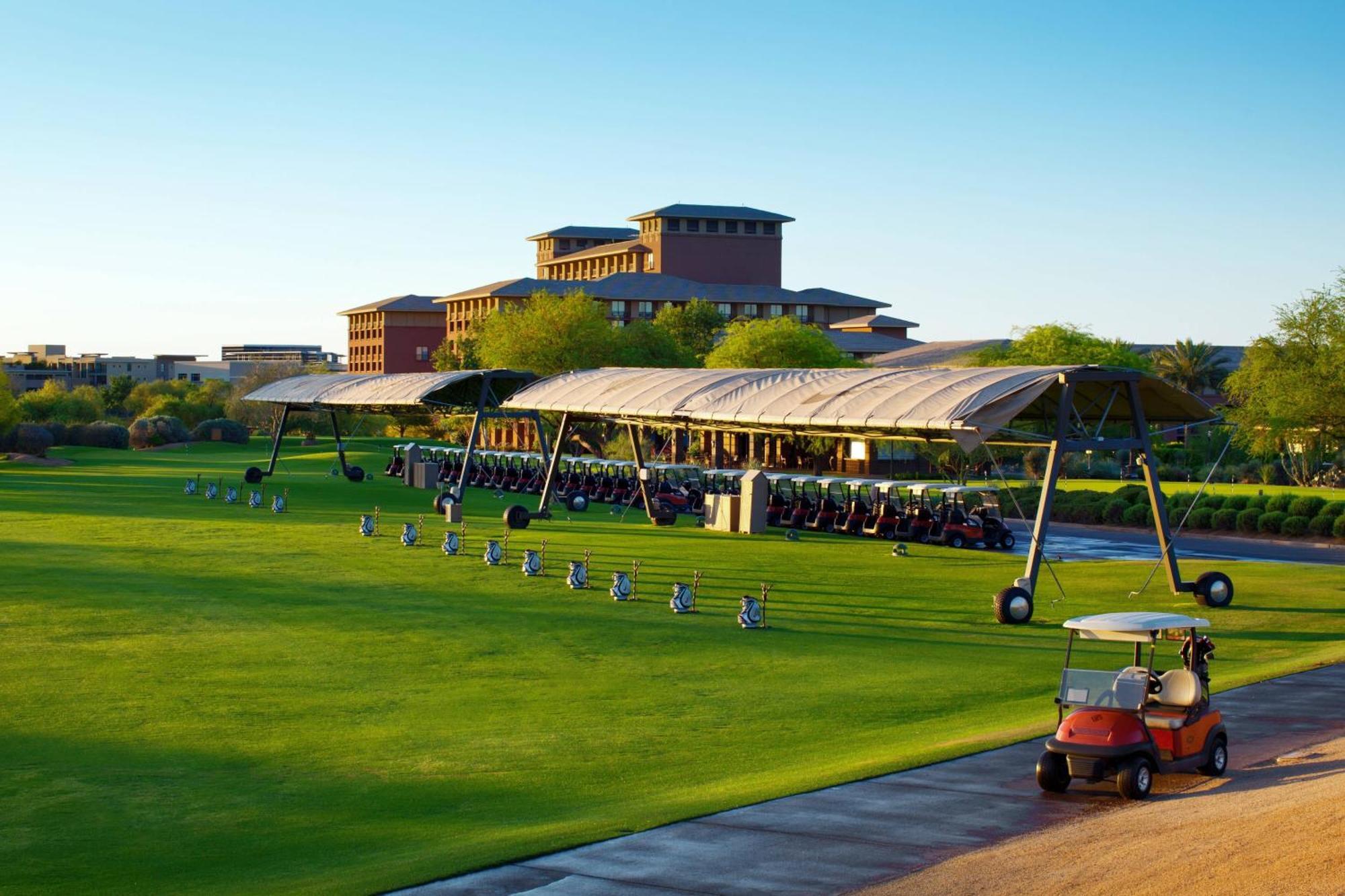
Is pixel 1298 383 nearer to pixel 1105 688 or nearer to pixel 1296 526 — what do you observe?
pixel 1296 526

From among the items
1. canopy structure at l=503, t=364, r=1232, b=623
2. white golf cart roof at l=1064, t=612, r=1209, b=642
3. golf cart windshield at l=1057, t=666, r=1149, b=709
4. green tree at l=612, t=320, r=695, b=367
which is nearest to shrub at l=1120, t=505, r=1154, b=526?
canopy structure at l=503, t=364, r=1232, b=623

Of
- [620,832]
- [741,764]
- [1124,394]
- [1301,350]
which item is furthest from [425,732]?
[1301,350]

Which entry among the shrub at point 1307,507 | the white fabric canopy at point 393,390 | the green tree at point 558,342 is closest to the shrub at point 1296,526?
the shrub at point 1307,507

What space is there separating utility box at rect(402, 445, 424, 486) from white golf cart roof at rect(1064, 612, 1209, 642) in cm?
5101

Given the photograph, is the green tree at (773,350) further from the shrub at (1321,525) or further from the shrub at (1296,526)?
the shrub at (1321,525)

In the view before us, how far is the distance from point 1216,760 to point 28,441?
81.0m

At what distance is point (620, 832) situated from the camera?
1244 cm

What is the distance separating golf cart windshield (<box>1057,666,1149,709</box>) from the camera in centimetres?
1430

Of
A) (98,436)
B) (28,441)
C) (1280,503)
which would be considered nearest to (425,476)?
A: (28,441)

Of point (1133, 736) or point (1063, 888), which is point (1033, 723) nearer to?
point (1133, 736)

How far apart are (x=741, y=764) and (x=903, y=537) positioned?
26.0m

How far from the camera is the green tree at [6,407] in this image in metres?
77.4

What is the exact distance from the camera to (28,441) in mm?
83500

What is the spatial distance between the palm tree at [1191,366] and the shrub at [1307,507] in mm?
59229
